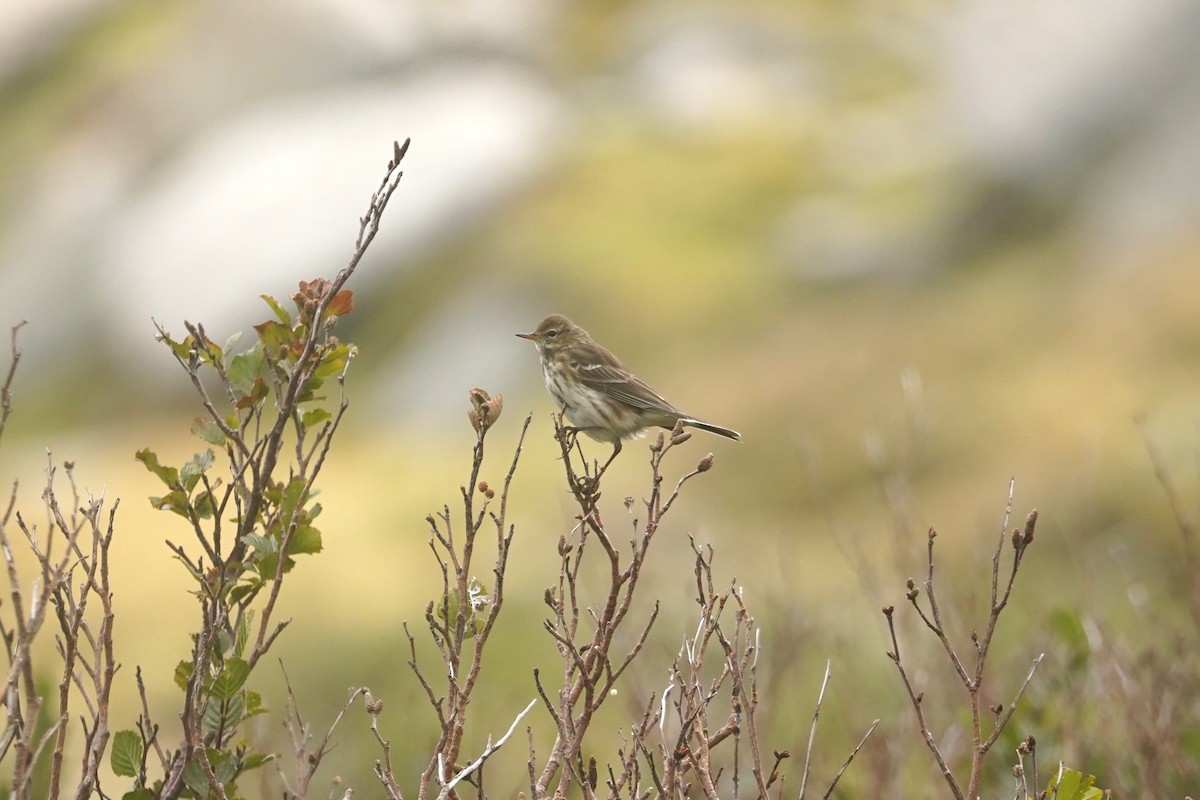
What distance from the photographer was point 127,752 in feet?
10.2

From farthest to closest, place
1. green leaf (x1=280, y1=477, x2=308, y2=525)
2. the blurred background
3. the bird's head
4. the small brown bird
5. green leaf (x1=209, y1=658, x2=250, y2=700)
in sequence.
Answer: the blurred background → the bird's head → the small brown bird → green leaf (x1=280, y1=477, x2=308, y2=525) → green leaf (x1=209, y1=658, x2=250, y2=700)

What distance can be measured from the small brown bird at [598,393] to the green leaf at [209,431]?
9.25ft

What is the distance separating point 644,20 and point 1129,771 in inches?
1239

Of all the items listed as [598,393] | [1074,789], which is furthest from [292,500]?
[598,393]

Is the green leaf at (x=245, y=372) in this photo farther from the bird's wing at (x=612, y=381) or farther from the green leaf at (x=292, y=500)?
the bird's wing at (x=612, y=381)

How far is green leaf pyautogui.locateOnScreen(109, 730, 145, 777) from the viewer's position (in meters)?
3.08

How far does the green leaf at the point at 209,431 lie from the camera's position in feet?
10.9

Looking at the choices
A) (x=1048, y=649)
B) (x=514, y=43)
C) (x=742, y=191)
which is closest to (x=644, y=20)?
(x=514, y=43)

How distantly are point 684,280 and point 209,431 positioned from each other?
19763mm

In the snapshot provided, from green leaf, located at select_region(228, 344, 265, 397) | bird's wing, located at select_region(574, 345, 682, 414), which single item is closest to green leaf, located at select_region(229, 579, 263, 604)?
green leaf, located at select_region(228, 344, 265, 397)

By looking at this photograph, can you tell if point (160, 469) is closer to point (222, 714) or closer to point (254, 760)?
point (222, 714)

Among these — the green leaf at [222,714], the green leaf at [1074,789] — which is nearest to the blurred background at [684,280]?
the green leaf at [1074,789]

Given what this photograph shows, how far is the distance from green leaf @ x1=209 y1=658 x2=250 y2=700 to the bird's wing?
3468mm

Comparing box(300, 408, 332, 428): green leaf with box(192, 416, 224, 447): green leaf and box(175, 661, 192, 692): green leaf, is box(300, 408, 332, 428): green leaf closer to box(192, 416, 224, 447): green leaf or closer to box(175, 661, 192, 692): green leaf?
box(192, 416, 224, 447): green leaf
